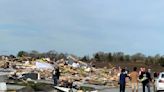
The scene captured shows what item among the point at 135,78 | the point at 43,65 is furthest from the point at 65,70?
the point at 135,78

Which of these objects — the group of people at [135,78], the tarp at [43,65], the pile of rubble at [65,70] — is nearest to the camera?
the group of people at [135,78]

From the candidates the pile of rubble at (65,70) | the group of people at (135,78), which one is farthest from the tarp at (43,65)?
the group of people at (135,78)

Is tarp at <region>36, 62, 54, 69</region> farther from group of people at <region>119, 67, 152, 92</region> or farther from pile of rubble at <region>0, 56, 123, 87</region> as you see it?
group of people at <region>119, 67, 152, 92</region>

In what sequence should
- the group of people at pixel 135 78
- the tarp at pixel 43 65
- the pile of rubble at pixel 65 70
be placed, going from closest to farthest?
the group of people at pixel 135 78, the pile of rubble at pixel 65 70, the tarp at pixel 43 65

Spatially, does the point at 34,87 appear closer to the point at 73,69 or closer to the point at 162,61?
the point at 73,69

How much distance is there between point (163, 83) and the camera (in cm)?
3484

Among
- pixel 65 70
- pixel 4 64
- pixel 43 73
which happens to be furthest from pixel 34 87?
pixel 4 64

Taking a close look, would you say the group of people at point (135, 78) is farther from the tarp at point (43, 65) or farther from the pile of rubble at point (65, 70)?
the tarp at point (43, 65)

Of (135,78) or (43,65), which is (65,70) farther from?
(135,78)

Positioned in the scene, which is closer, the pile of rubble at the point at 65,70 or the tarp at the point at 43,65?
the pile of rubble at the point at 65,70

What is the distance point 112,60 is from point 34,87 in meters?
81.1

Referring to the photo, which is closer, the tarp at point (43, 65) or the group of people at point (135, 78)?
the group of people at point (135, 78)

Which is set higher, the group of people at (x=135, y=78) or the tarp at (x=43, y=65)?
the tarp at (x=43, y=65)

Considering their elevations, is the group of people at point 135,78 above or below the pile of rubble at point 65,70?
below
